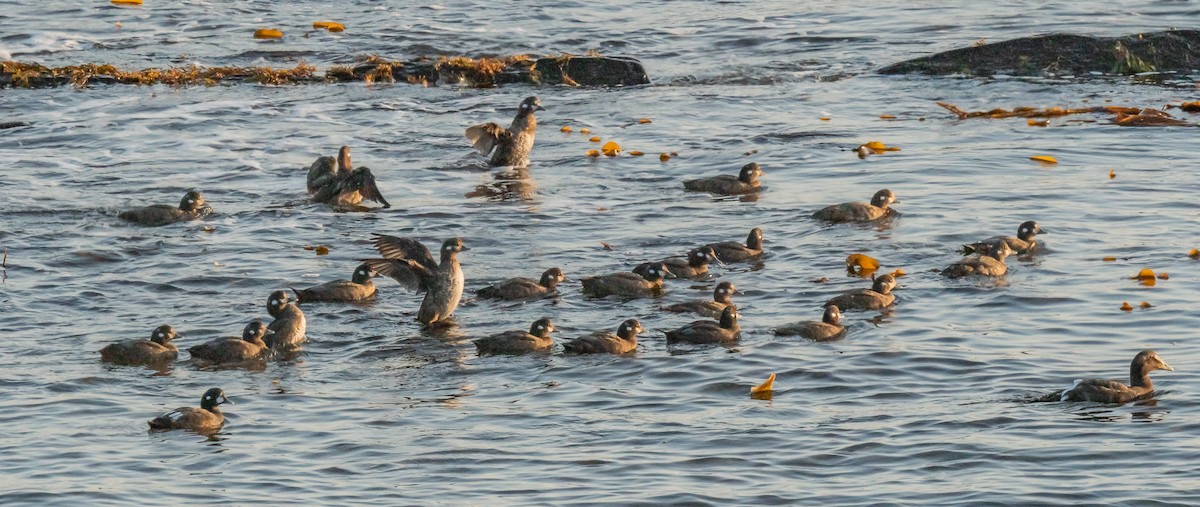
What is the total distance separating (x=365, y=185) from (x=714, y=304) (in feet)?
19.7

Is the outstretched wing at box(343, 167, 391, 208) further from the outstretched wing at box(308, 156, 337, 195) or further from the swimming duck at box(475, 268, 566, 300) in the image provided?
the swimming duck at box(475, 268, 566, 300)

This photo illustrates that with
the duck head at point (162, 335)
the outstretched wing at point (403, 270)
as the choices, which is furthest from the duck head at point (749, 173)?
the duck head at point (162, 335)

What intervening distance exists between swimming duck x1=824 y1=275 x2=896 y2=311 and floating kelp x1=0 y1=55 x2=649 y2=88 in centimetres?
1263

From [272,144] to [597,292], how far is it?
9052 mm

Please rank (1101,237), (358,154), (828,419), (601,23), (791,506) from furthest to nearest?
(601,23) < (358,154) < (1101,237) < (828,419) < (791,506)

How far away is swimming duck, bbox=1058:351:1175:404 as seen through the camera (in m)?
13.9

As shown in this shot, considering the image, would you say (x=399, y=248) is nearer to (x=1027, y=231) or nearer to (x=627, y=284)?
(x=627, y=284)

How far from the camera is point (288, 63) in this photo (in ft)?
101

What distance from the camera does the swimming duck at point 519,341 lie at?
15.6 m

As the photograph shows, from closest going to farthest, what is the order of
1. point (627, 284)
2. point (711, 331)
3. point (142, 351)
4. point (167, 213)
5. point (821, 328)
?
point (142, 351)
point (711, 331)
point (821, 328)
point (627, 284)
point (167, 213)

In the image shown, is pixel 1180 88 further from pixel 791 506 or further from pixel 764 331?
pixel 791 506

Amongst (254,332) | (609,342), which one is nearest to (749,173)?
(609,342)

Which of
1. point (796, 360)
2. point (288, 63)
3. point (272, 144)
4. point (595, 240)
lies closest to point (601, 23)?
point (288, 63)

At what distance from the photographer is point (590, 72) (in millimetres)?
29172
